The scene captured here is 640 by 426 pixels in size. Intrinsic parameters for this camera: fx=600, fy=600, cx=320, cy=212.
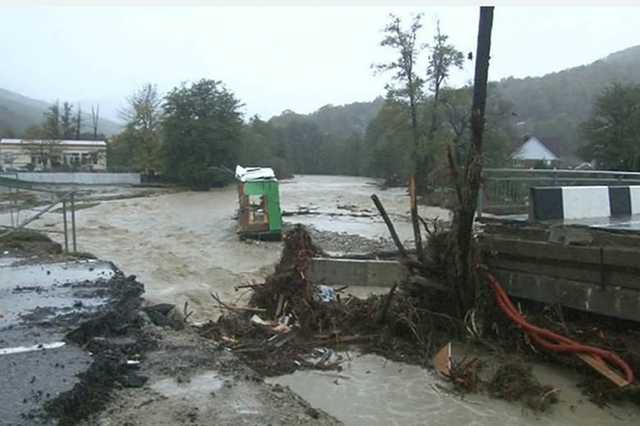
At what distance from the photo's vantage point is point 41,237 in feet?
51.6

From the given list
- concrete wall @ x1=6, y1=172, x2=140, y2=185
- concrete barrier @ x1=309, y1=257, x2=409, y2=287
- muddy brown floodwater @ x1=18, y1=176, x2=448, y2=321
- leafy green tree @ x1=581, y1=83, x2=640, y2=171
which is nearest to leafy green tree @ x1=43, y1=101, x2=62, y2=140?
concrete wall @ x1=6, y1=172, x2=140, y2=185

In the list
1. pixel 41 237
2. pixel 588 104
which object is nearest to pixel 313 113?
pixel 588 104

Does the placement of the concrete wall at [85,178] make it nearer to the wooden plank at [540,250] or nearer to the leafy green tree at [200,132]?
the leafy green tree at [200,132]

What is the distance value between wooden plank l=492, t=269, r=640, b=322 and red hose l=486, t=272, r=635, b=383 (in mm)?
191

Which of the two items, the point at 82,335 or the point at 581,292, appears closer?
the point at 82,335

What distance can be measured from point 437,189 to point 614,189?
10.1ft

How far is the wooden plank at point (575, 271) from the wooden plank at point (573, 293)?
0.05 m

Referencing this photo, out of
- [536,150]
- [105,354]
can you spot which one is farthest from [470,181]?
[536,150]

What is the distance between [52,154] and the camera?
87438 mm

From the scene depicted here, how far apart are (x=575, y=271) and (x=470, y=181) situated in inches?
65.1

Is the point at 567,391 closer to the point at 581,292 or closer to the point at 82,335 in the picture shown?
the point at 581,292

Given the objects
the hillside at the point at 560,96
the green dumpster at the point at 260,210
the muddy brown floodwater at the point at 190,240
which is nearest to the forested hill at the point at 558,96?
the hillside at the point at 560,96

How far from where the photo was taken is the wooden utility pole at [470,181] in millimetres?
7668

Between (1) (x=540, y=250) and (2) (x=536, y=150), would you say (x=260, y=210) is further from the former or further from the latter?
(2) (x=536, y=150)
